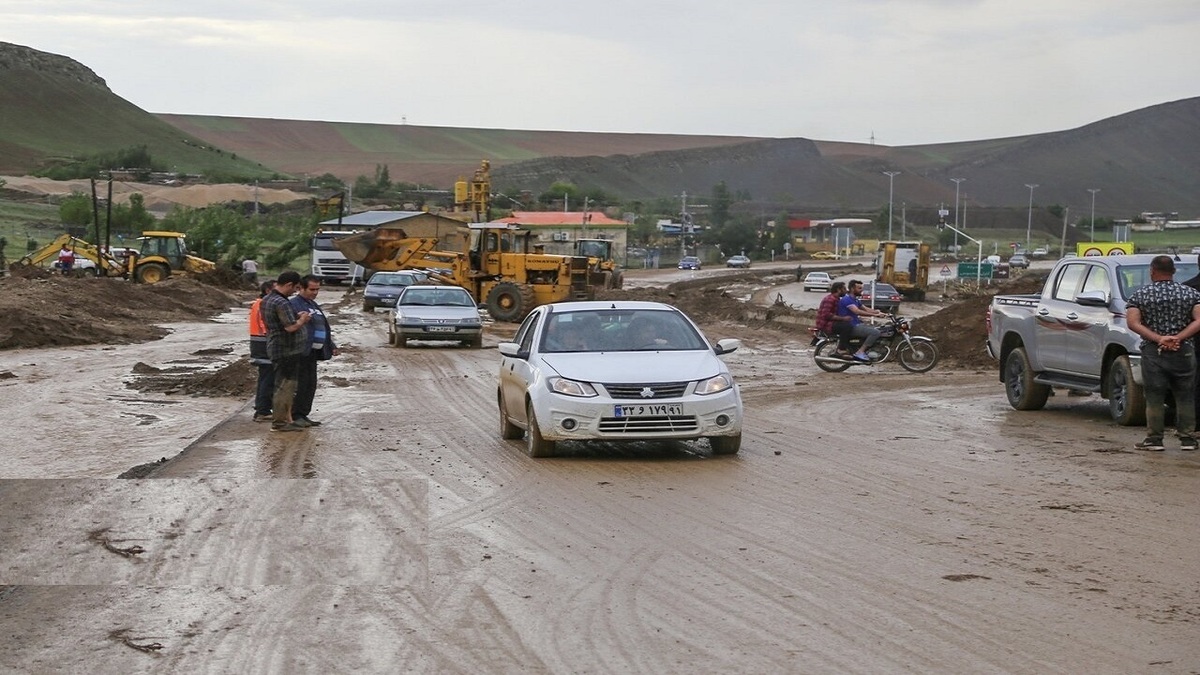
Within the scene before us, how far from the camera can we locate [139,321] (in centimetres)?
4150

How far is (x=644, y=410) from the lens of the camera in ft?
44.8

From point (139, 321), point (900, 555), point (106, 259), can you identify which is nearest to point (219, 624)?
point (900, 555)

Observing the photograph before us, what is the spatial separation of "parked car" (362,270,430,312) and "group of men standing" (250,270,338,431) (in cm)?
3138

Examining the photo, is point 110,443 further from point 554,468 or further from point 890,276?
point 890,276

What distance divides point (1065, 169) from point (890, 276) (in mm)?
102505

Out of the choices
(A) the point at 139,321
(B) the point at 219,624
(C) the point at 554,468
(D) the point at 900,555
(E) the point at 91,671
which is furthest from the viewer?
(A) the point at 139,321

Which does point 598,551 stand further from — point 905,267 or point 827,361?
point 905,267

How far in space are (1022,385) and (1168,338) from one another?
5.33 meters

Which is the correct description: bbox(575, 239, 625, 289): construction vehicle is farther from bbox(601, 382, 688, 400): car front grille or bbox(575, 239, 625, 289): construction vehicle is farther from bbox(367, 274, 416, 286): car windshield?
bbox(601, 382, 688, 400): car front grille

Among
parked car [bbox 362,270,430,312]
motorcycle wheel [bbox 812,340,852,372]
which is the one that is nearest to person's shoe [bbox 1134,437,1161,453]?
motorcycle wheel [bbox 812,340,852,372]

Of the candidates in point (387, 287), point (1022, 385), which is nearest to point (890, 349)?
point (1022, 385)

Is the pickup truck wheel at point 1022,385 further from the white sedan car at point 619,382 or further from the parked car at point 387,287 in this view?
the parked car at point 387,287

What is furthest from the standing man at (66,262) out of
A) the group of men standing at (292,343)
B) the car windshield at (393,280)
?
the group of men standing at (292,343)

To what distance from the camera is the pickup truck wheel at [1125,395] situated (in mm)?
16156
